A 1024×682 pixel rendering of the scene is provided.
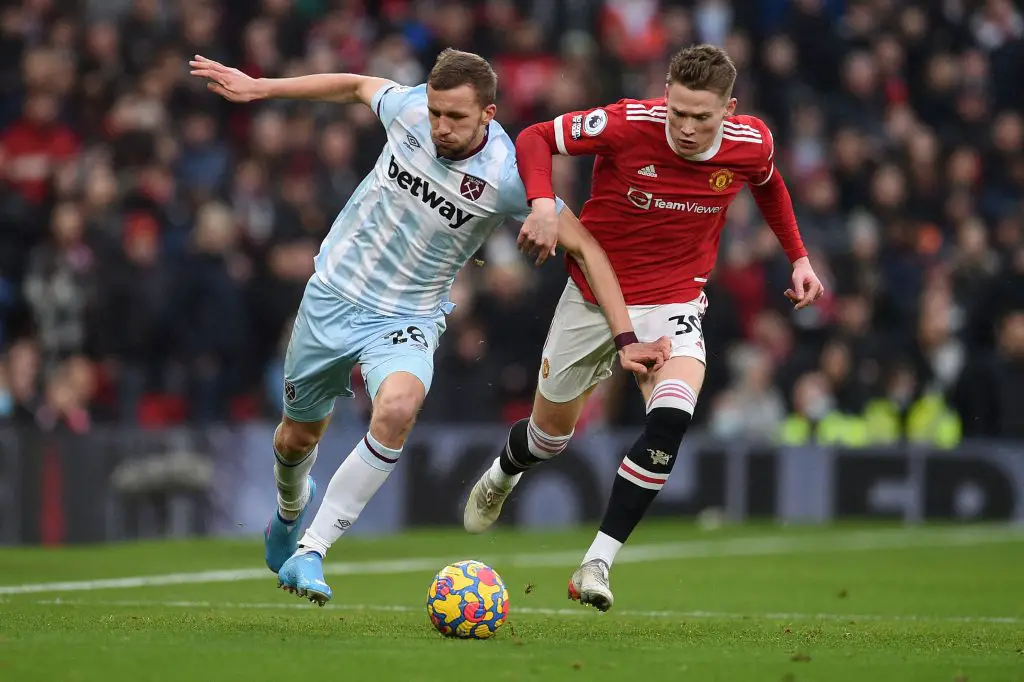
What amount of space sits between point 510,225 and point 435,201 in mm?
8990

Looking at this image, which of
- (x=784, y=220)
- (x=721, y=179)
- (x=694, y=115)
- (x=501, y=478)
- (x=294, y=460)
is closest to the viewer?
(x=694, y=115)

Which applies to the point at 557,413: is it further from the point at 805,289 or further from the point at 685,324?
the point at 805,289

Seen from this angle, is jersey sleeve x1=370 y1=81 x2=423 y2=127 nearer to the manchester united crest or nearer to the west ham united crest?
the west ham united crest

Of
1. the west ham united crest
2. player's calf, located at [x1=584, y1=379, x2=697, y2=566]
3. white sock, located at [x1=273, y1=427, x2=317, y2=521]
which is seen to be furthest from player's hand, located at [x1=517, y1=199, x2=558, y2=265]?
white sock, located at [x1=273, y1=427, x2=317, y2=521]

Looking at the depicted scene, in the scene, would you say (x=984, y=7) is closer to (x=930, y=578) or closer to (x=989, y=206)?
(x=989, y=206)

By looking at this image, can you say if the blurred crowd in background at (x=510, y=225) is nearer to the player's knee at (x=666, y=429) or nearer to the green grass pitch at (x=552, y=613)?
the green grass pitch at (x=552, y=613)

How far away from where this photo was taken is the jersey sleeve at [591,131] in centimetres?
855

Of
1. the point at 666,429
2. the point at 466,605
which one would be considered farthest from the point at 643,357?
the point at 466,605

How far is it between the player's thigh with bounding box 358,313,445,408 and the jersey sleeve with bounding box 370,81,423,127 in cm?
104

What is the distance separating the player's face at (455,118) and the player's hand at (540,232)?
0.54 m

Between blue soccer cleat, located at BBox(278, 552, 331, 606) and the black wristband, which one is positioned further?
the black wristband

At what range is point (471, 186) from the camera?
8.49m

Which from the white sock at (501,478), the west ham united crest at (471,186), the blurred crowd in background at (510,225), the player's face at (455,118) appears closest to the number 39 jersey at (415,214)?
the west ham united crest at (471,186)

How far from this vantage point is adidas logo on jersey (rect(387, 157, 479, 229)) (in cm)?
851
